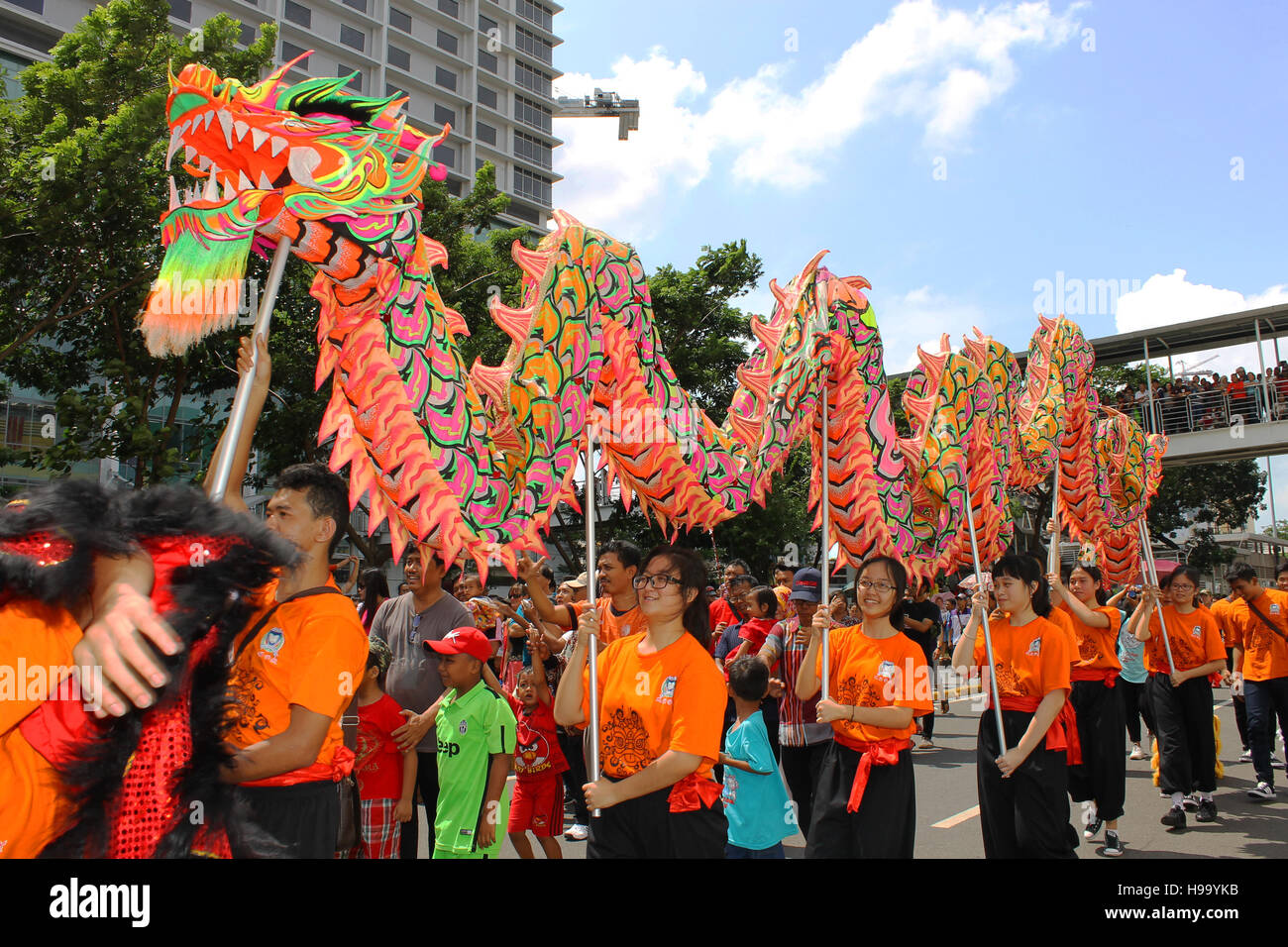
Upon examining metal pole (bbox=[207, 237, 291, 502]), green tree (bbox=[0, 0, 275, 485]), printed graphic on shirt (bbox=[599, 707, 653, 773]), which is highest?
green tree (bbox=[0, 0, 275, 485])

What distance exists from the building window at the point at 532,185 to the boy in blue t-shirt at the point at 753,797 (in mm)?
44253

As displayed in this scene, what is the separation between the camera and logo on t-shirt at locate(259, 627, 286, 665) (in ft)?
7.25

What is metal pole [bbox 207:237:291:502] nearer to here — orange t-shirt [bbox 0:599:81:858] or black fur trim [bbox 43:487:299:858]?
black fur trim [bbox 43:487:299:858]

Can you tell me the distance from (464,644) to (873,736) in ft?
5.21

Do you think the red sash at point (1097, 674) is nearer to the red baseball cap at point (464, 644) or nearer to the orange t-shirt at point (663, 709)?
the orange t-shirt at point (663, 709)

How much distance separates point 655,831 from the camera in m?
2.81

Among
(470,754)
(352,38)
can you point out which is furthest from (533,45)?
(470,754)

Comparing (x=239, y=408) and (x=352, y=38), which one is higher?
(x=352, y=38)

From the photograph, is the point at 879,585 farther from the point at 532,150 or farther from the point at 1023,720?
the point at 532,150

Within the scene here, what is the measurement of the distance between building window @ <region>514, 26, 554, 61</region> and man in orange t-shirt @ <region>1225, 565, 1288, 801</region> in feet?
147

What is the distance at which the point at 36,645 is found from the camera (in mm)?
1595

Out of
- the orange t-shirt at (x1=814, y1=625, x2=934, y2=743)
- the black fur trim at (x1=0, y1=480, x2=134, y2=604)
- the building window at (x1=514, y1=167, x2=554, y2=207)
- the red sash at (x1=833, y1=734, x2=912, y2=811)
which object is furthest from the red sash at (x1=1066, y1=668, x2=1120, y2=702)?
the building window at (x1=514, y1=167, x2=554, y2=207)

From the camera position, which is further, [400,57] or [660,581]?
[400,57]

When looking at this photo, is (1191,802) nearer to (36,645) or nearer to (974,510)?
(974,510)
